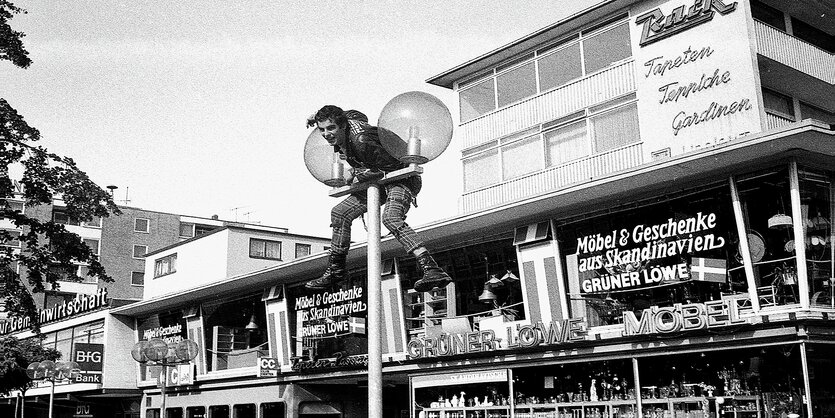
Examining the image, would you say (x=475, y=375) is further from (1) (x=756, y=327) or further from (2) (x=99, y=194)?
(2) (x=99, y=194)

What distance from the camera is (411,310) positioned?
2297 cm

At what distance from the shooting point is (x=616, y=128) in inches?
980

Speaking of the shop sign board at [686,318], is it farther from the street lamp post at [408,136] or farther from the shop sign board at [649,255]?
the street lamp post at [408,136]

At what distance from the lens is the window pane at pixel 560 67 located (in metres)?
26.2

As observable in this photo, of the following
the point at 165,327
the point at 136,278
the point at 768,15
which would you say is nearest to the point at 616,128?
the point at 768,15

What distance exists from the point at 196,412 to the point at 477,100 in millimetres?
15181

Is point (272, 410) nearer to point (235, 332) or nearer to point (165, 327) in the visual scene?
point (235, 332)

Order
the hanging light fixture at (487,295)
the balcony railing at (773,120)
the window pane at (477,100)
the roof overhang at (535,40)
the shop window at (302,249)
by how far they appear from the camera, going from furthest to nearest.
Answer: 1. the shop window at (302,249)
2. the window pane at (477,100)
3. the roof overhang at (535,40)
4. the balcony railing at (773,120)
5. the hanging light fixture at (487,295)

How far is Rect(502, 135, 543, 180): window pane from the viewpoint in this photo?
88.3ft

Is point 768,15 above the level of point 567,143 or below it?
A: above

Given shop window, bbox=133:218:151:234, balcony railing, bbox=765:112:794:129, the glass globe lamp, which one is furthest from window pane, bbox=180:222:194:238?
the glass globe lamp

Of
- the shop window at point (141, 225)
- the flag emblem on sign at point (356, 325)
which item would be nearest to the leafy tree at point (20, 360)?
the flag emblem on sign at point (356, 325)

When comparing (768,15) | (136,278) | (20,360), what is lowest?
(20,360)

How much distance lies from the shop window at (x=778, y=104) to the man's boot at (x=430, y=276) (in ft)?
65.5
